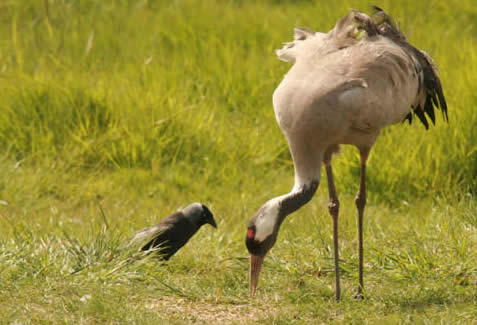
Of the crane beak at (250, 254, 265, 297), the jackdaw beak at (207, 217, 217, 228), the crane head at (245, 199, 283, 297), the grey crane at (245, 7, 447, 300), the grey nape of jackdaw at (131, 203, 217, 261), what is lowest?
the jackdaw beak at (207, 217, 217, 228)

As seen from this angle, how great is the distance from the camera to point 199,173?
24.5ft

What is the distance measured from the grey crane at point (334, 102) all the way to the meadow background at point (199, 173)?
1.18 ft

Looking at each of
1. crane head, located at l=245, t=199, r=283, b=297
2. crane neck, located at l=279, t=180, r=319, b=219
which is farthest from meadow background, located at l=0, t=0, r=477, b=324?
crane neck, located at l=279, t=180, r=319, b=219

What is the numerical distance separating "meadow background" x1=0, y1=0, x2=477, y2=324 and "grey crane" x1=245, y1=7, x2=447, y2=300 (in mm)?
360

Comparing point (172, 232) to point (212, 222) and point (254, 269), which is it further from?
point (254, 269)

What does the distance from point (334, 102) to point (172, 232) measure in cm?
154

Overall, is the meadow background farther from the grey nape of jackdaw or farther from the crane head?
the crane head

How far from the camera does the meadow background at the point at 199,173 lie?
4973 millimetres

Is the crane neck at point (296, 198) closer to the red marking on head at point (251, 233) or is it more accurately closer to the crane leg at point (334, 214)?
the red marking on head at point (251, 233)

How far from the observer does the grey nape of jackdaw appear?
5.73m

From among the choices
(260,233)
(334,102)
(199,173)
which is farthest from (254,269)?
(199,173)

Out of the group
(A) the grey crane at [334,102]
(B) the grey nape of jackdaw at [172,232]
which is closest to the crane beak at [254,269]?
(A) the grey crane at [334,102]

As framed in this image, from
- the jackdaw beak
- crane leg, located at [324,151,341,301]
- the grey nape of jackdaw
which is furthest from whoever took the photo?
the jackdaw beak

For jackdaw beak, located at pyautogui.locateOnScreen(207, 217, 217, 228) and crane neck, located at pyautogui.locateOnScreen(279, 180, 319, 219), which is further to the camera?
jackdaw beak, located at pyautogui.locateOnScreen(207, 217, 217, 228)
